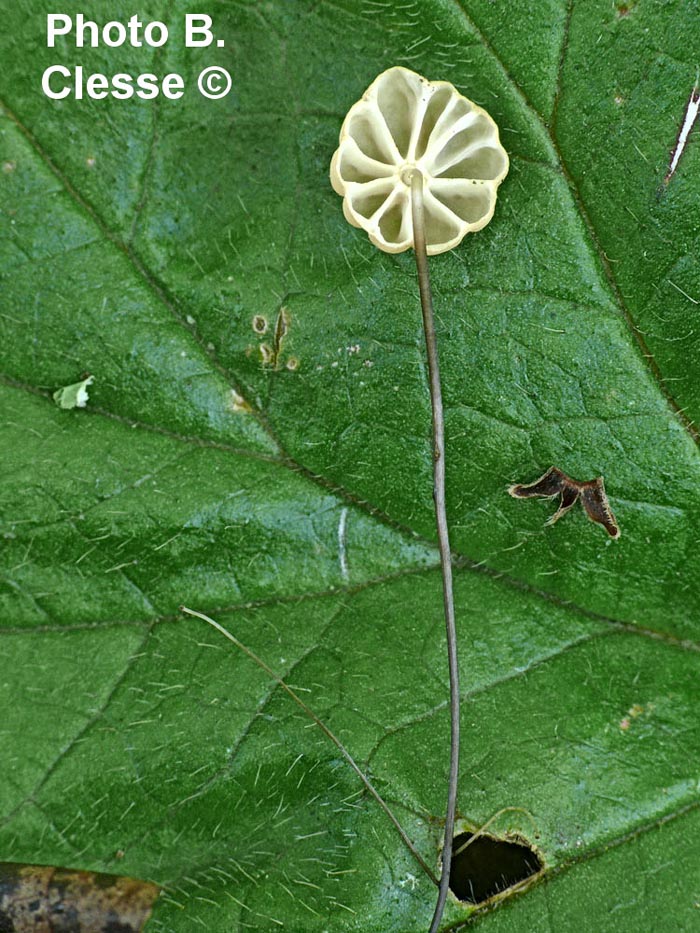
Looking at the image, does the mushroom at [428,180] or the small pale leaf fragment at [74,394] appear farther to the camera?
the small pale leaf fragment at [74,394]

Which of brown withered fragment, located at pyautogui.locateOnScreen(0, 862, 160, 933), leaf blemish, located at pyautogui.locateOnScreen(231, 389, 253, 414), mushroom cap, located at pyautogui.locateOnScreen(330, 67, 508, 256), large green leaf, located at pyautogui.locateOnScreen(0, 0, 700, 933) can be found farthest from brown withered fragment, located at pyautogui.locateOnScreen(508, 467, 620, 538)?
brown withered fragment, located at pyautogui.locateOnScreen(0, 862, 160, 933)

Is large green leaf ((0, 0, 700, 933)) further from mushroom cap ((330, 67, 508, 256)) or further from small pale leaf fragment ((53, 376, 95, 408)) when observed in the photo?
mushroom cap ((330, 67, 508, 256))

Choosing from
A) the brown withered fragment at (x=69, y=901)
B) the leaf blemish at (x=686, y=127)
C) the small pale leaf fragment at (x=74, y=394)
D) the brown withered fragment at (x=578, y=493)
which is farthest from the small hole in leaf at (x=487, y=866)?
the leaf blemish at (x=686, y=127)

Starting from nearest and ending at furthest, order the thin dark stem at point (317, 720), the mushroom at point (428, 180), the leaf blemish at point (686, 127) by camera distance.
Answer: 1. the mushroom at point (428, 180)
2. the leaf blemish at point (686, 127)
3. the thin dark stem at point (317, 720)

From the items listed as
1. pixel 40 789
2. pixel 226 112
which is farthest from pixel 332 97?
pixel 40 789

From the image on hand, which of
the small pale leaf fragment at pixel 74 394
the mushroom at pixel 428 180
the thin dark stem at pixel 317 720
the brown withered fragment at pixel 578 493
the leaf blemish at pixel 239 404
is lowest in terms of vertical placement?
the thin dark stem at pixel 317 720

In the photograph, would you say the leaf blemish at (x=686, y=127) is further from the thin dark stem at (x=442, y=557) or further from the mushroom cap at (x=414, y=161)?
the thin dark stem at (x=442, y=557)
